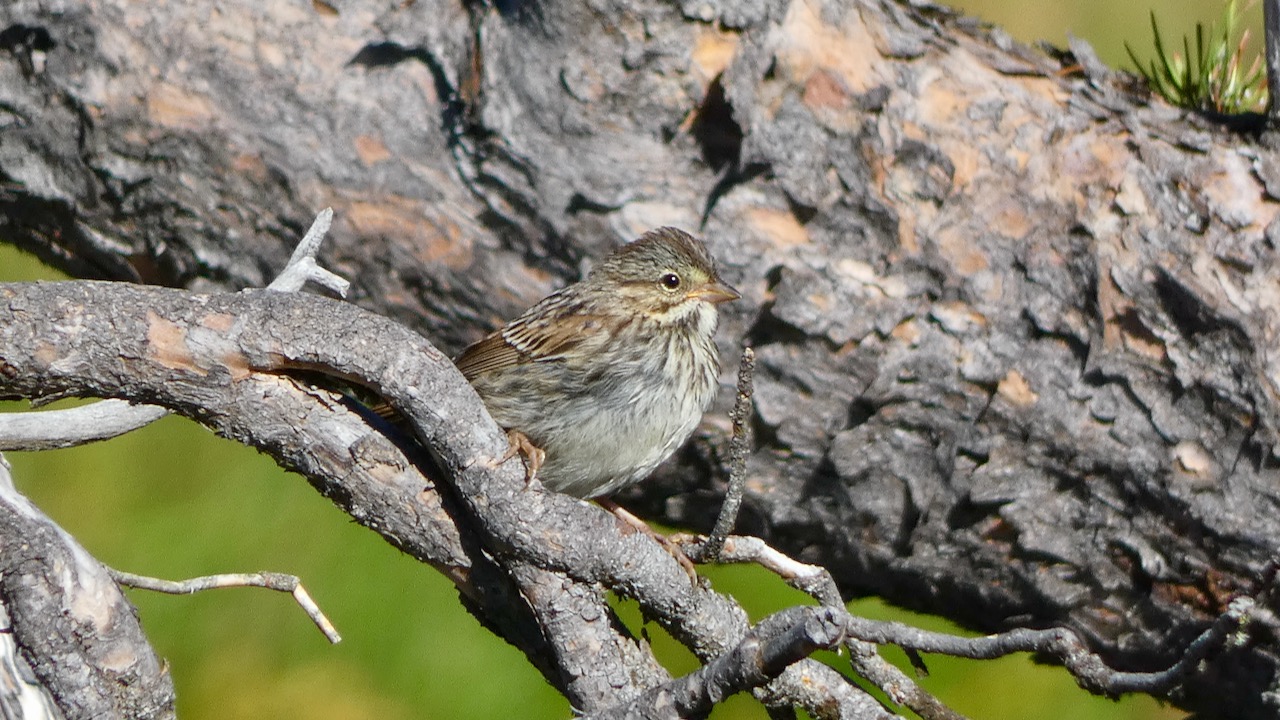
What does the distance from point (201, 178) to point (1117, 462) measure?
286cm

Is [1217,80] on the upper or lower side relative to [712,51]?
upper

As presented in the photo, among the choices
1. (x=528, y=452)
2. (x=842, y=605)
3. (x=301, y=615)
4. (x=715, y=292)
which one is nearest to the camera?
(x=842, y=605)

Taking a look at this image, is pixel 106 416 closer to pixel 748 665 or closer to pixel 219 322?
pixel 219 322

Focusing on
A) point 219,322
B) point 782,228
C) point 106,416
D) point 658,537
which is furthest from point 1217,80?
point 106,416

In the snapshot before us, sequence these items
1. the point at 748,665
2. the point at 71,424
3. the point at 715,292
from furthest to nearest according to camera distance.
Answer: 1. the point at 715,292
2. the point at 71,424
3. the point at 748,665

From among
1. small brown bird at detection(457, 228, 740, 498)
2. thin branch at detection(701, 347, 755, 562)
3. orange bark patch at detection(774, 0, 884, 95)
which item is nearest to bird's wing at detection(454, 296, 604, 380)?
small brown bird at detection(457, 228, 740, 498)

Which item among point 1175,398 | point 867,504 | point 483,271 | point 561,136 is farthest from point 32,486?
point 1175,398

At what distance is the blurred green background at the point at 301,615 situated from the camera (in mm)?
6035

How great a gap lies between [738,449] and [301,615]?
383cm

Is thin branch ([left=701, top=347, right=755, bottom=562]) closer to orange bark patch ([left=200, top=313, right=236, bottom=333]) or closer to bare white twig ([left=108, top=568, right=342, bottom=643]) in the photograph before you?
bare white twig ([left=108, top=568, right=342, bottom=643])

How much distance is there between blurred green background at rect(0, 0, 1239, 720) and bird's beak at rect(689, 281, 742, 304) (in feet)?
6.71

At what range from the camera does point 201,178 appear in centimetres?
434

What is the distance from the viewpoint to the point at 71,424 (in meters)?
3.50

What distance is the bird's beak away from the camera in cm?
425
